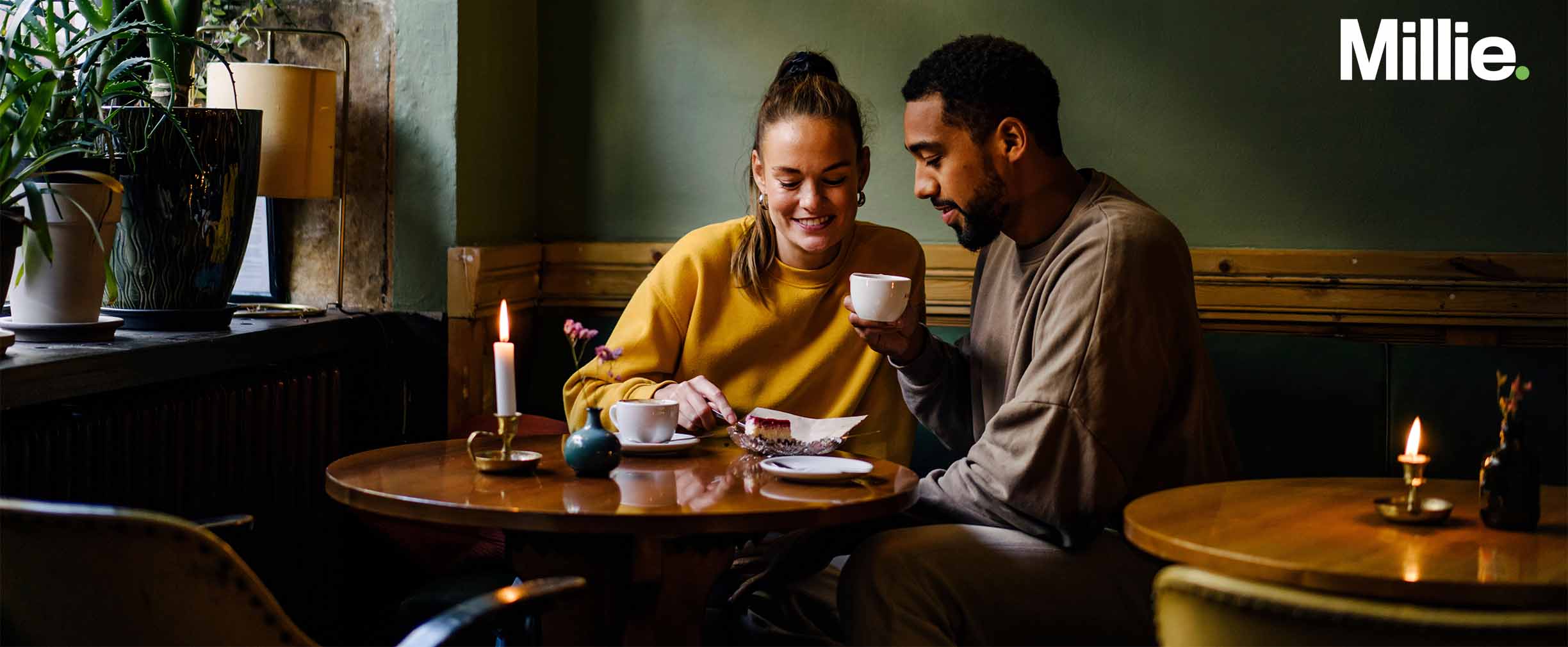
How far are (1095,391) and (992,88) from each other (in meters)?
0.59

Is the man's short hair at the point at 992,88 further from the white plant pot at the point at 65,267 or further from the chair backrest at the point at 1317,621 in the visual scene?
the white plant pot at the point at 65,267

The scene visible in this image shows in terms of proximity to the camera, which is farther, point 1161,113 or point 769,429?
point 1161,113

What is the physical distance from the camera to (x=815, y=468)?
1956 mm

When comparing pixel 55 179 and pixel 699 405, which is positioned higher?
pixel 55 179

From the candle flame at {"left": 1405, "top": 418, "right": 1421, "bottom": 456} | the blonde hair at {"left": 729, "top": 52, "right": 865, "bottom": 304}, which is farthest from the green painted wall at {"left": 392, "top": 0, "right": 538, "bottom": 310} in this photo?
the candle flame at {"left": 1405, "top": 418, "right": 1421, "bottom": 456}

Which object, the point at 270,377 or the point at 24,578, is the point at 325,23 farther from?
the point at 24,578

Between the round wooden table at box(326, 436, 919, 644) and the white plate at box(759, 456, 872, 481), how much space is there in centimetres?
2

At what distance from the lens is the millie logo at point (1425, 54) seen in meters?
2.93

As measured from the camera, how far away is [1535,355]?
2809 mm

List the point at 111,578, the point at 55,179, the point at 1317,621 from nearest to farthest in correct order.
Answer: the point at 1317,621
the point at 111,578
the point at 55,179

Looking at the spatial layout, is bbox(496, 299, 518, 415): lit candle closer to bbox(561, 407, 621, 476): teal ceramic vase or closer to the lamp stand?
bbox(561, 407, 621, 476): teal ceramic vase

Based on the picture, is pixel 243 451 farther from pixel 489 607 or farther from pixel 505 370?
pixel 489 607

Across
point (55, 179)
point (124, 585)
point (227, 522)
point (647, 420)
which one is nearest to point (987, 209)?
point (647, 420)

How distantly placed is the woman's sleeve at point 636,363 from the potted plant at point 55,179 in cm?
85
